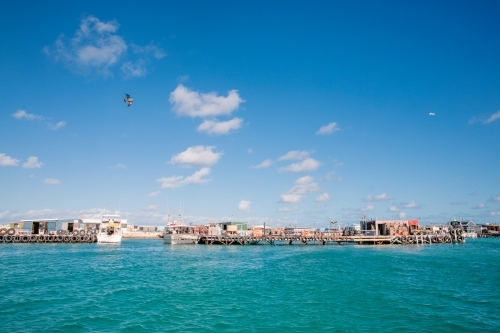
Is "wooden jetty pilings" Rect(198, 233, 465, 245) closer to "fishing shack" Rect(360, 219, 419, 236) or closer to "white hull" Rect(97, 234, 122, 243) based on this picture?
"fishing shack" Rect(360, 219, 419, 236)

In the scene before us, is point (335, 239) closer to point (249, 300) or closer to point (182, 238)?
point (182, 238)

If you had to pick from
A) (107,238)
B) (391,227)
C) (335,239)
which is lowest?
(335,239)

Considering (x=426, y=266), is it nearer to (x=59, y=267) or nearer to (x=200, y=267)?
(x=200, y=267)

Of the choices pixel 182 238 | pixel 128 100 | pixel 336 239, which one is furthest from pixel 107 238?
pixel 128 100

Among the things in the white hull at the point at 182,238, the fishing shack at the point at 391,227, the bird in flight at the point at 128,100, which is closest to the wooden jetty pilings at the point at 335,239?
the white hull at the point at 182,238

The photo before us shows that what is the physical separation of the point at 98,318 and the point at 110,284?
12.7 meters

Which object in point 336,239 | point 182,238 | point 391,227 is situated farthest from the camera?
point 391,227

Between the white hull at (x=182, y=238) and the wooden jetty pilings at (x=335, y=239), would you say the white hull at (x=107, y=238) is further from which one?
the wooden jetty pilings at (x=335, y=239)

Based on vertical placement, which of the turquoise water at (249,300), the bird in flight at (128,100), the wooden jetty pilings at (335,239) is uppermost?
the bird in flight at (128,100)

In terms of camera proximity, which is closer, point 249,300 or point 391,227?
point 249,300

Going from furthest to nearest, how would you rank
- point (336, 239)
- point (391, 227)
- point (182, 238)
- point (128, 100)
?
point (391, 227)
point (336, 239)
point (182, 238)
point (128, 100)

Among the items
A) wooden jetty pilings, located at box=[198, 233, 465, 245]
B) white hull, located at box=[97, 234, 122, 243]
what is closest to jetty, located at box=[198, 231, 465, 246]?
wooden jetty pilings, located at box=[198, 233, 465, 245]

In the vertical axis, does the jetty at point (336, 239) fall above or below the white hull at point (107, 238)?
below

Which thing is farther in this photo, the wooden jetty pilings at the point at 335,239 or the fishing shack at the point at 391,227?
the fishing shack at the point at 391,227
